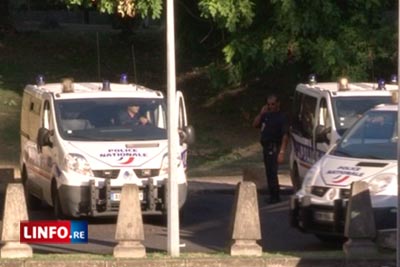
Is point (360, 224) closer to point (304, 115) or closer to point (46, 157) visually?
point (46, 157)

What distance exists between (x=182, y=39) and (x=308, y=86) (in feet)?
39.3

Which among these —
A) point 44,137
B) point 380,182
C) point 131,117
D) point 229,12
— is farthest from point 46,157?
point 229,12

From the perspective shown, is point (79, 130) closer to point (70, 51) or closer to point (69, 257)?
point (69, 257)

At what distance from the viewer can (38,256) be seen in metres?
13.9

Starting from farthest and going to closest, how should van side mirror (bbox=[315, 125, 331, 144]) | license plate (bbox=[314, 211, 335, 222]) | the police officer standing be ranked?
the police officer standing
van side mirror (bbox=[315, 125, 331, 144])
license plate (bbox=[314, 211, 335, 222])

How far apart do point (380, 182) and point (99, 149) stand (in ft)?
15.7

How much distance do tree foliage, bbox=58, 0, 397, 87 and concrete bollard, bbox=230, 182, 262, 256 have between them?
1438 centimetres

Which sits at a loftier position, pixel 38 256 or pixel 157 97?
pixel 157 97

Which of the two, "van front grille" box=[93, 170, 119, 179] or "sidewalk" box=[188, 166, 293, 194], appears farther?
"sidewalk" box=[188, 166, 293, 194]

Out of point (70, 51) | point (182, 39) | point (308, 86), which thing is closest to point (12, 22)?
point (70, 51)

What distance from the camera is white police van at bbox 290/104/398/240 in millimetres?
14320

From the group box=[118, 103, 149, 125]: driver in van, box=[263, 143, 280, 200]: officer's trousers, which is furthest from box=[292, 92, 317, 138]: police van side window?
box=[118, 103, 149, 125]: driver in van

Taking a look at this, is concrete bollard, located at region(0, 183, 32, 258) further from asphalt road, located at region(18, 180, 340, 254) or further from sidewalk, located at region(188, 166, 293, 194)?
sidewalk, located at region(188, 166, 293, 194)

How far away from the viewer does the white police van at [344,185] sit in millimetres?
14320
